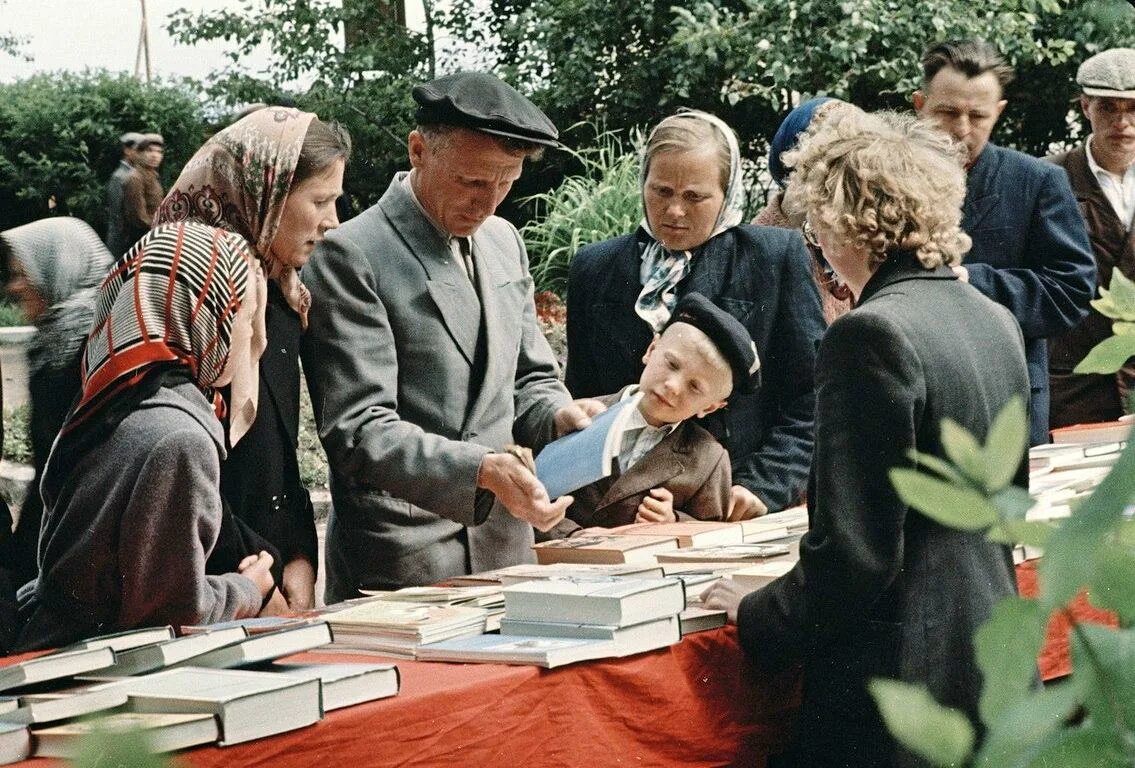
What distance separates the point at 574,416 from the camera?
140 inches

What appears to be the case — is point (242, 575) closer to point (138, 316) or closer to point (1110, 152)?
point (138, 316)

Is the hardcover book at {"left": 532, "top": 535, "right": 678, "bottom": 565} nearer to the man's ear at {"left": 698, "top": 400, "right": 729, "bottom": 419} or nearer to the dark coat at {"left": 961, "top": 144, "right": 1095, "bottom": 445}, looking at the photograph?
the man's ear at {"left": 698, "top": 400, "right": 729, "bottom": 419}

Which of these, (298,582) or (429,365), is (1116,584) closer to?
(429,365)

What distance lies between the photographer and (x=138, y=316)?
2.72m

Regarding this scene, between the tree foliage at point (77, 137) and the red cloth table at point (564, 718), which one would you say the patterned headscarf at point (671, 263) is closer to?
the red cloth table at point (564, 718)

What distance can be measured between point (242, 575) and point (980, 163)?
300cm

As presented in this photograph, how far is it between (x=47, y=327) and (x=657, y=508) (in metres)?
1.47

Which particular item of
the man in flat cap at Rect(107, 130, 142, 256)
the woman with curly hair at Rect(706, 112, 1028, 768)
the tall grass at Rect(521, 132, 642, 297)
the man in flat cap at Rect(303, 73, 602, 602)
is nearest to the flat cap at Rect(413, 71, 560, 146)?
the man in flat cap at Rect(303, 73, 602, 602)

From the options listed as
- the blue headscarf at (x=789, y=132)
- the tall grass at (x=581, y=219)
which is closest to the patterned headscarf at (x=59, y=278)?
the blue headscarf at (x=789, y=132)

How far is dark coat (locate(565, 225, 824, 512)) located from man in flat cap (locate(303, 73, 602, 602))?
0.51 meters

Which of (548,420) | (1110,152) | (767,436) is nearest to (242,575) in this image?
(548,420)

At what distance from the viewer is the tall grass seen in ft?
36.9

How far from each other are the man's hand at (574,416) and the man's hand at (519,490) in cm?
36

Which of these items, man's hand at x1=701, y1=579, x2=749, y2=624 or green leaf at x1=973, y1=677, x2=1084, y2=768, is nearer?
green leaf at x1=973, y1=677, x2=1084, y2=768
